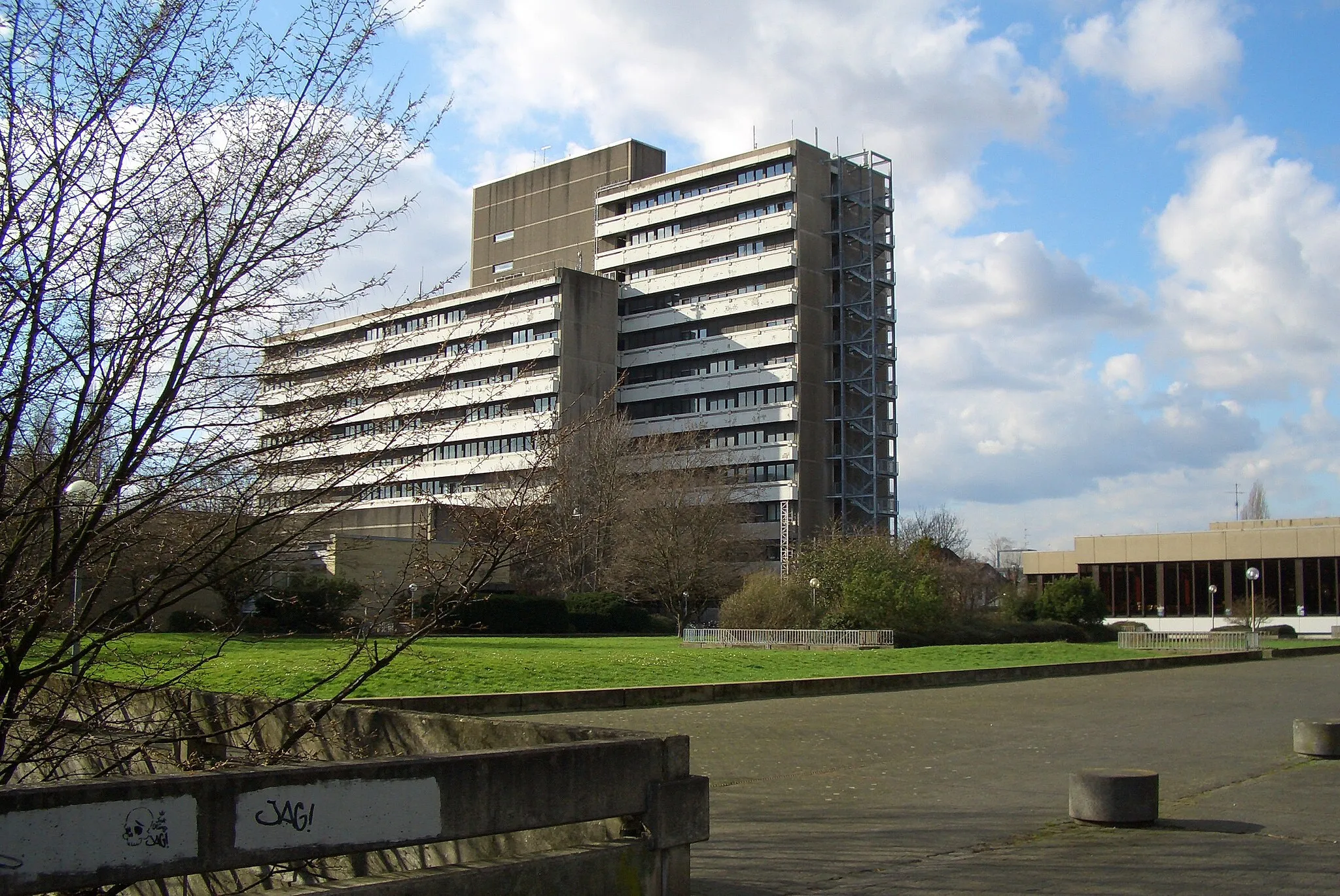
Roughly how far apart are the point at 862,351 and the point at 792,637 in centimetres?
5227

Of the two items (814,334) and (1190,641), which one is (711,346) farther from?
(1190,641)

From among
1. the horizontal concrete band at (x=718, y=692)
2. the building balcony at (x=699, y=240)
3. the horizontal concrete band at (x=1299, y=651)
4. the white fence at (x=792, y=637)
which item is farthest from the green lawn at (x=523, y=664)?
the building balcony at (x=699, y=240)

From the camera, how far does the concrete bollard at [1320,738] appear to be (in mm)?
13141

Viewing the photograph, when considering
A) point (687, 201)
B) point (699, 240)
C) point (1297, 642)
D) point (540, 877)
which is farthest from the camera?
point (687, 201)

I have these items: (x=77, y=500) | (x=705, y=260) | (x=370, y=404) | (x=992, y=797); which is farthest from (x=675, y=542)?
(x=77, y=500)

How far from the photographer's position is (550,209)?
10688 centimetres

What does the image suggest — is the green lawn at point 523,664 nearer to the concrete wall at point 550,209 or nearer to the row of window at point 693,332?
the row of window at point 693,332

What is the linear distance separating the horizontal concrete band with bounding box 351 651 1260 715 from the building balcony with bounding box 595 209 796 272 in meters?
62.3

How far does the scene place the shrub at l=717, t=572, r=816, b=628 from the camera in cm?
4512

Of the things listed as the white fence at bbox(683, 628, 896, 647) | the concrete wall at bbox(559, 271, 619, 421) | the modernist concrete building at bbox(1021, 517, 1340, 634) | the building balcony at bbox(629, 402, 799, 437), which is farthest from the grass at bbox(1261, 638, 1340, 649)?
the concrete wall at bbox(559, 271, 619, 421)

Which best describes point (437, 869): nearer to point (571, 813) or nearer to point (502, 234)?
point (571, 813)

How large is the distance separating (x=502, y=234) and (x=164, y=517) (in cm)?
10740

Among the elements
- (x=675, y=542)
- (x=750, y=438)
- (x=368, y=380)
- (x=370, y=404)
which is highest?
(x=750, y=438)

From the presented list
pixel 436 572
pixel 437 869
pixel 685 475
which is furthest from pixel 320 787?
pixel 685 475
